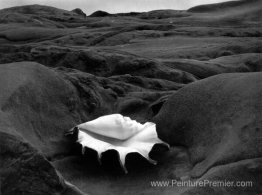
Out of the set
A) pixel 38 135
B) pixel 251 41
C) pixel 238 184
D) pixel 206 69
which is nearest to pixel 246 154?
pixel 238 184

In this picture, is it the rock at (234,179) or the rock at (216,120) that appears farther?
the rock at (216,120)

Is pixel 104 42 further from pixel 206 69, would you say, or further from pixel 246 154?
pixel 246 154

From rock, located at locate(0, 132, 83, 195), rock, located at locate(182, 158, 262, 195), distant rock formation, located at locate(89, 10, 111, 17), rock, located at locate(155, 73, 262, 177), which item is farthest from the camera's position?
distant rock formation, located at locate(89, 10, 111, 17)

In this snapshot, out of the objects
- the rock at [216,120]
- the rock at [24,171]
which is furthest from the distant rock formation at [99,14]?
the rock at [24,171]

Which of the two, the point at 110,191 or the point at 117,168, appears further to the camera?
the point at 117,168

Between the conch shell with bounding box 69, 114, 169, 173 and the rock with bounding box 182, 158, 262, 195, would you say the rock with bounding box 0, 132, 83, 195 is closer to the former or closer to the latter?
the rock with bounding box 182, 158, 262, 195

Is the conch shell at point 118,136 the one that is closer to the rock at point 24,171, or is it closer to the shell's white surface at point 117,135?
the shell's white surface at point 117,135

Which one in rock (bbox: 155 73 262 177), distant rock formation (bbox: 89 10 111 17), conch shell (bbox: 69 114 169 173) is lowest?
distant rock formation (bbox: 89 10 111 17)

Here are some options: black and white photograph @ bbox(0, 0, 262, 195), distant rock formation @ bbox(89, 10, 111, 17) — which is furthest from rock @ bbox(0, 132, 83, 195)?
distant rock formation @ bbox(89, 10, 111, 17)
